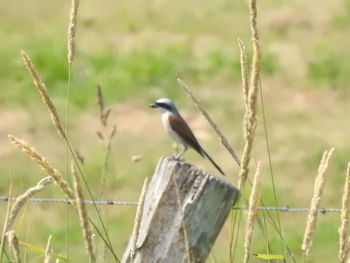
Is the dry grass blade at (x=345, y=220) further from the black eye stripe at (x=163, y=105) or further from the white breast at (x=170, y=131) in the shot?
the black eye stripe at (x=163, y=105)

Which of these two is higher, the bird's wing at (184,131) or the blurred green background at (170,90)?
the blurred green background at (170,90)

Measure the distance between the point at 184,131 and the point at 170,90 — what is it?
9.06m

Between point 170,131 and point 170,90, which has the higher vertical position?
point 170,90

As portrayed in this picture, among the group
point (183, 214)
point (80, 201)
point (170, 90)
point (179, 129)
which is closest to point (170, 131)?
point (179, 129)

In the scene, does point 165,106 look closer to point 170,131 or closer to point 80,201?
point 170,131

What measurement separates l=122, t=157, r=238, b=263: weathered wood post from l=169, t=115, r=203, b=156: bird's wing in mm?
2951

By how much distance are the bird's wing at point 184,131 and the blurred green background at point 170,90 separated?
10.0 feet

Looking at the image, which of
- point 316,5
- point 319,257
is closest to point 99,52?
point 316,5

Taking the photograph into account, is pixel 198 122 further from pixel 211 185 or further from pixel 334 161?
pixel 211 185

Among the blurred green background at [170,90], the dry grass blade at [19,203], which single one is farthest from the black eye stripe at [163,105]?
the dry grass blade at [19,203]

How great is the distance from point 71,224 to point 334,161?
3.44 metres

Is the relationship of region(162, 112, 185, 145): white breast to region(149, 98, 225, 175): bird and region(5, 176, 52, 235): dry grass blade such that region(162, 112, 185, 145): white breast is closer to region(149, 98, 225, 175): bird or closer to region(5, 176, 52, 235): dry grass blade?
region(149, 98, 225, 175): bird

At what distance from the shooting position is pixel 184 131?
6184mm

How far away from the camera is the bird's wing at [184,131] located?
616cm
